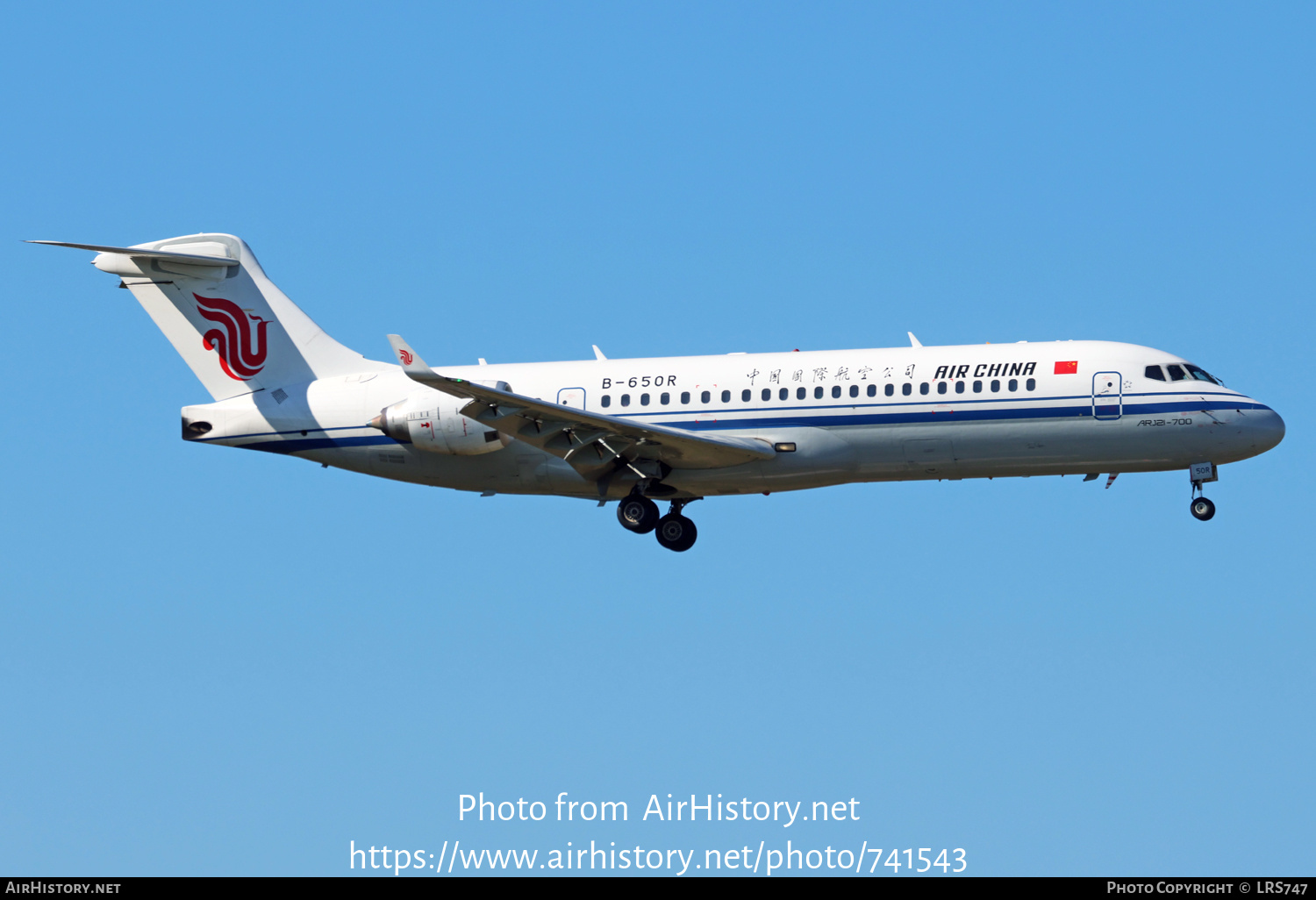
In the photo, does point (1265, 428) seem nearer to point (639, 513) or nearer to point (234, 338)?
point (639, 513)

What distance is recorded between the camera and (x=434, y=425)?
31.3 metres

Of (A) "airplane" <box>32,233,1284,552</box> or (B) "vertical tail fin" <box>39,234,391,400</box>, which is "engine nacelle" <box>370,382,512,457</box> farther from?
(B) "vertical tail fin" <box>39,234,391,400</box>

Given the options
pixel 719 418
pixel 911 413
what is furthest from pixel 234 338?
pixel 911 413

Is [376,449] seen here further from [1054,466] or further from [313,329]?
[1054,466]

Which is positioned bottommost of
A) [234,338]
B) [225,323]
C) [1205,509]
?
[1205,509]

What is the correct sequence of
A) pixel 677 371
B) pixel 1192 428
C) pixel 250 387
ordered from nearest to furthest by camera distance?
pixel 1192 428 → pixel 677 371 → pixel 250 387

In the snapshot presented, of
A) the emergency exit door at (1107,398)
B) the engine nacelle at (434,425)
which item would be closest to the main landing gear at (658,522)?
the engine nacelle at (434,425)

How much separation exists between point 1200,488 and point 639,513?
11.0m

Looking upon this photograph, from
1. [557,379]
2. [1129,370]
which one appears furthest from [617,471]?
[1129,370]

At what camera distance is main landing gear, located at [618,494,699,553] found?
32.2 meters

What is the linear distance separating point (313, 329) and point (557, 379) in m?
5.93

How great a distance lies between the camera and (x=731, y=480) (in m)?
31.6

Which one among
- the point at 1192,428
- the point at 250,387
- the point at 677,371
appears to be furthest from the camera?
the point at 250,387

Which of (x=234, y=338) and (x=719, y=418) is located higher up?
(x=234, y=338)
